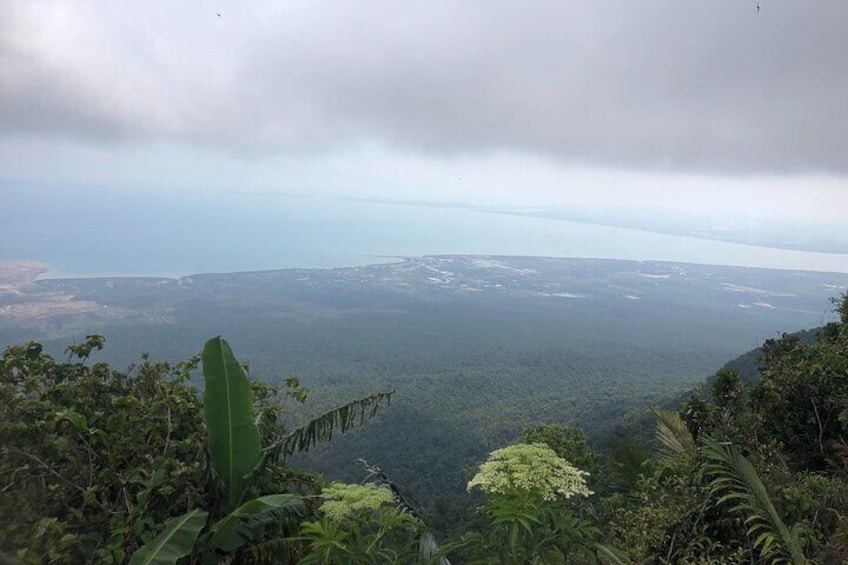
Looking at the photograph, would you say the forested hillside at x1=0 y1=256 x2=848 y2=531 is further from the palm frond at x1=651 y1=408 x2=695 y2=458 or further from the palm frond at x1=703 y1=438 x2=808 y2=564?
the palm frond at x1=703 y1=438 x2=808 y2=564

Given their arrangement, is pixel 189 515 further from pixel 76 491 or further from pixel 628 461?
pixel 628 461

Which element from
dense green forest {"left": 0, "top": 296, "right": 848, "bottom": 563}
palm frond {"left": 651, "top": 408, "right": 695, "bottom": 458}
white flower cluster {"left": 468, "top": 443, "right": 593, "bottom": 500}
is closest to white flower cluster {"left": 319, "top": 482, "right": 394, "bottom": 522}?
dense green forest {"left": 0, "top": 296, "right": 848, "bottom": 563}

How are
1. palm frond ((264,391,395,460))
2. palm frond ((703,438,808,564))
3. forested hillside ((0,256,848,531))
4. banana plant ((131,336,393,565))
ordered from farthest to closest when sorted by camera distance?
forested hillside ((0,256,848,531))
palm frond ((264,391,395,460))
banana plant ((131,336,393,565))
palm frond ((703,438,808,564))

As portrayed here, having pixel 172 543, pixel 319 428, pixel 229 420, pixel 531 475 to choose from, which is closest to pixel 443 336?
pixel 319 428

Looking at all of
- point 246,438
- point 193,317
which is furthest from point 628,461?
point 193,317

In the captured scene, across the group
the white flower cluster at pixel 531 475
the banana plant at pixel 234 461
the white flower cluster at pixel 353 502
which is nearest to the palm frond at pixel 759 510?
the white flower cluster at pixel 531 475

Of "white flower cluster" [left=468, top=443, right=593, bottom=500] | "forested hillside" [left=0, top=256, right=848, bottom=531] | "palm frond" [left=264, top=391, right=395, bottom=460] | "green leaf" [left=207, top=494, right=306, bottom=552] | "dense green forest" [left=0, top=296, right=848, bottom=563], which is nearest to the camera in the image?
"white flower cluster" [left=468, top=443, right=593, bottom=500]
